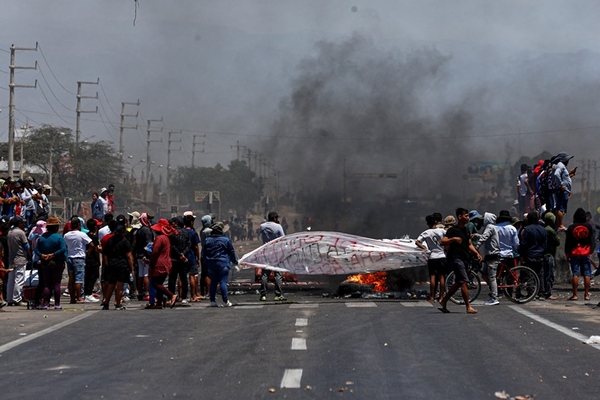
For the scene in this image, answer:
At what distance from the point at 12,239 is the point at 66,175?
6785cm

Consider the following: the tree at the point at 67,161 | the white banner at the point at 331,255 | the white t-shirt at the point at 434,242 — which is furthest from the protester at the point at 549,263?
the tree at the point at 67,161

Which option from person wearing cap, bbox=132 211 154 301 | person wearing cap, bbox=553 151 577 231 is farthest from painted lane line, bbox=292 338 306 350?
person wearing cap, bbox=553 151 577 231

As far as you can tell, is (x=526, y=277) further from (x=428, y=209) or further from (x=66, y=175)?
(x=66, y=175)

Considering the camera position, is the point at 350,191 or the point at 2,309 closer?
the point at 2,309

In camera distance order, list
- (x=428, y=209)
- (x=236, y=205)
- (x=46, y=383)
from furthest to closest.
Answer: (x=236, y=205)
(x=428, y=209)
(x=46, y=383)

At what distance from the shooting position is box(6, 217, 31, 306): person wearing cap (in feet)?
61.8

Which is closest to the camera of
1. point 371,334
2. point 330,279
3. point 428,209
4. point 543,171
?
point 371,334

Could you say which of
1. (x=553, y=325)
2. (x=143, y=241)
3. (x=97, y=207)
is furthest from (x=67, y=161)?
(x=553, y=325)

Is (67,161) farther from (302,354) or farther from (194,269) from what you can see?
(302,354)

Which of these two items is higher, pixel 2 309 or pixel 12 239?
pixel 12 239

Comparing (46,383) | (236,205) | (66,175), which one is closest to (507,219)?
(46,383)

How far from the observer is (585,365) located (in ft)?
34.0

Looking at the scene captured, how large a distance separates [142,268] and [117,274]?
2.66 metres

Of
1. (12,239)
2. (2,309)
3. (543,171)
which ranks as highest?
(543,171)
